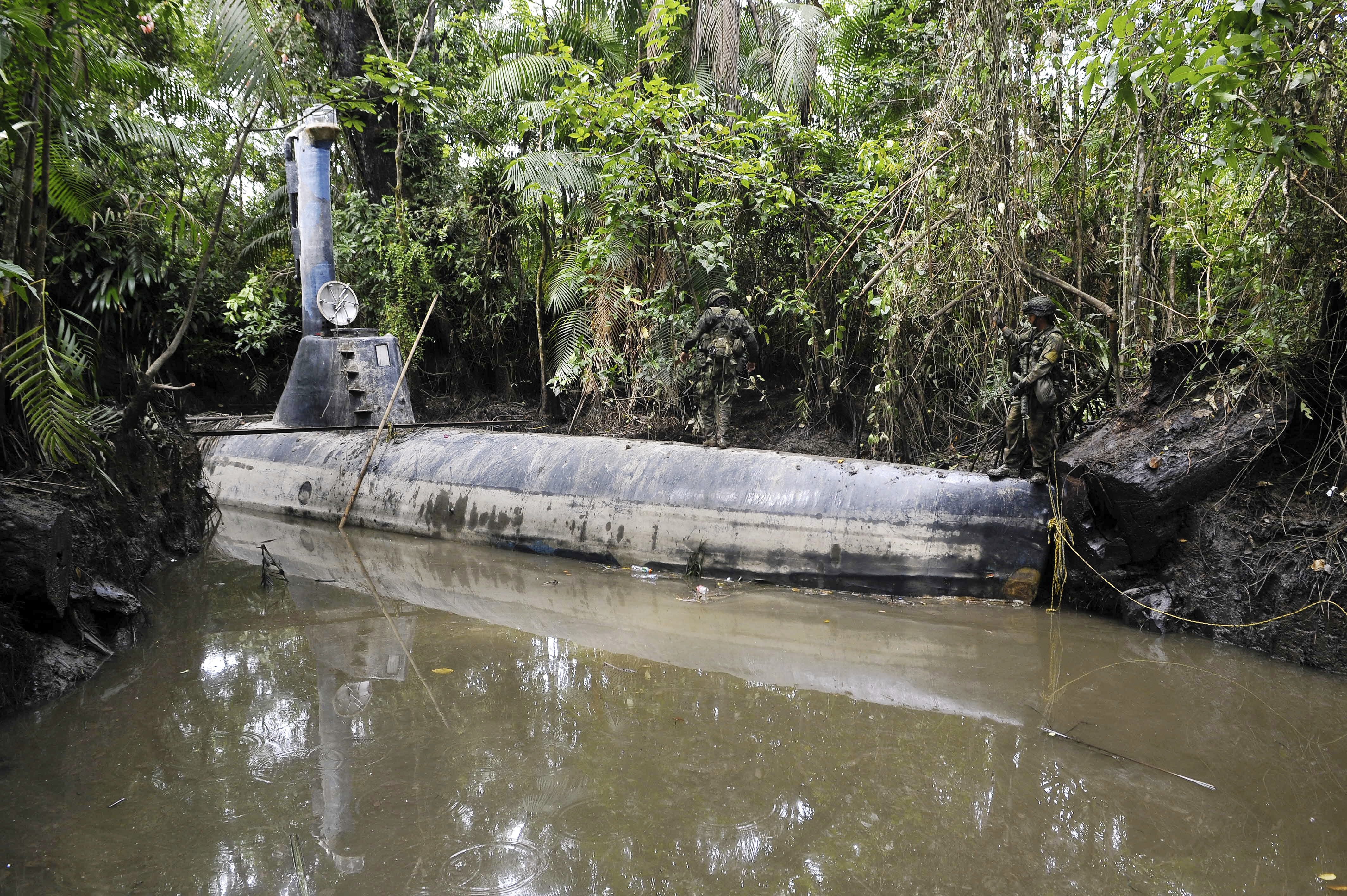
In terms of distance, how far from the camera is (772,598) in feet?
20.7

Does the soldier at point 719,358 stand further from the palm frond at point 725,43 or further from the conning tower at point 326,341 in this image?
the conning tower at point 326,341

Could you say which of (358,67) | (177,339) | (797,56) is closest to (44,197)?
(177,339)

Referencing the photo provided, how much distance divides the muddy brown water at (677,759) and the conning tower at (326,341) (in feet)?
14.9

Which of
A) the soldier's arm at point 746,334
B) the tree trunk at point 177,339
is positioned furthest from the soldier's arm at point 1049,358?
the tree trunk at point 177,339

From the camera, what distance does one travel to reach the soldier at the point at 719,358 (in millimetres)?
8086

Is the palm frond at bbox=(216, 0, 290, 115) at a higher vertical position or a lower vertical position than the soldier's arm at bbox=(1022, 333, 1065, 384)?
higher

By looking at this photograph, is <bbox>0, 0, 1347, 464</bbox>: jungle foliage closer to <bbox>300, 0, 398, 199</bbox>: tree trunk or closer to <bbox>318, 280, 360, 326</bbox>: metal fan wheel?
<bbox>300, 0, 398, 199</bbox>: tree trunk

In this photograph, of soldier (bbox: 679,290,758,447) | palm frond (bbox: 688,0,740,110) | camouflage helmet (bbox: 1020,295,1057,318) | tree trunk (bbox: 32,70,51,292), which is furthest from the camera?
palm frond (bbox: 688,0,740,110)

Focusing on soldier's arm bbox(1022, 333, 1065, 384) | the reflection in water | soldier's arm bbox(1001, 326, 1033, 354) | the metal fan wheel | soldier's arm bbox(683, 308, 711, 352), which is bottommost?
the reflection in water

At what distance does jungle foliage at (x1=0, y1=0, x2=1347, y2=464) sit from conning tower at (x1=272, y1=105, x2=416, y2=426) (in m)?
1.06

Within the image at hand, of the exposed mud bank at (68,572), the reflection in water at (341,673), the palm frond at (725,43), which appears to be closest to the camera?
the reflection in water at (341,673)

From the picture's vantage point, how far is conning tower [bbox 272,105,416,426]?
10.2 meters

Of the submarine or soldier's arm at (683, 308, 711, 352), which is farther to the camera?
soldier's arm at (683, 308, 711, 352)

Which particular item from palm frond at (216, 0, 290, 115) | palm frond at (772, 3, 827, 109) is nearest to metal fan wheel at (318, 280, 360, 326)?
palm frond at (216, 0, 290, 115)
